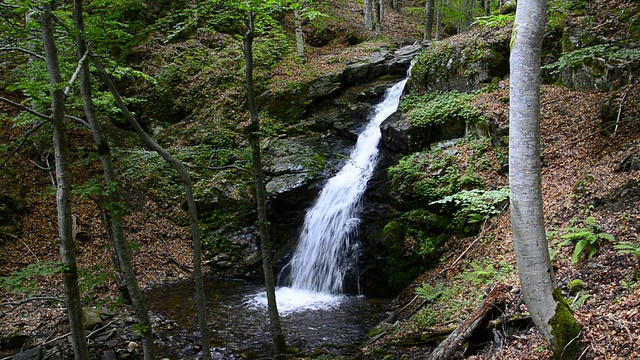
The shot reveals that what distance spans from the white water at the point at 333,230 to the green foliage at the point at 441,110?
1510 millimetres

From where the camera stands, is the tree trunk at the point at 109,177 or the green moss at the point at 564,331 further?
the tree trunk at the point at 109,177

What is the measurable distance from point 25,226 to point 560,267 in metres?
12.0

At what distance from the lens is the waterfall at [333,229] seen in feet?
32.9

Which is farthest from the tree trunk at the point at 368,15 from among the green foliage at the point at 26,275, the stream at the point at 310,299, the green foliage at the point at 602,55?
the green foliage at the point at 26,275

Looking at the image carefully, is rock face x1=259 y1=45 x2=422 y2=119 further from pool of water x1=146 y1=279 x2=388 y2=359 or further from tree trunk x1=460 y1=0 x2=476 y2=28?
pool of water x1=146 y1=279 x2=388 y2=359

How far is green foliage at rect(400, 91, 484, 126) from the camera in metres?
10.2

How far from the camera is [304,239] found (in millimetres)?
11203

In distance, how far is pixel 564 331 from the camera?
3.33 metres

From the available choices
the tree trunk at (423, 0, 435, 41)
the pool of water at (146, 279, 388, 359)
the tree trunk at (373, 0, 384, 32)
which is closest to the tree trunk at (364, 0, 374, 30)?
the tree trunk at (373, 0, 384, 32)

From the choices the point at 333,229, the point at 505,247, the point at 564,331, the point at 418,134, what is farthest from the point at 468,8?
the point at 564,331

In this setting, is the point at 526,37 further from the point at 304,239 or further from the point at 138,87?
the point at 138,87

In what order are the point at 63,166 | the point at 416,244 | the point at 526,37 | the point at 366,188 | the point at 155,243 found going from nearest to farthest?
the point at 526,37
the point at 63,166
the point at 416,244
the point at 366,188
the point at 155,243

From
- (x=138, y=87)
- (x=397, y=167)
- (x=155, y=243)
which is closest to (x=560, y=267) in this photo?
(x=397, y=167)

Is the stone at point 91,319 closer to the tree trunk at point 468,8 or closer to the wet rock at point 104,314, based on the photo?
the wet rock at point 104,314
